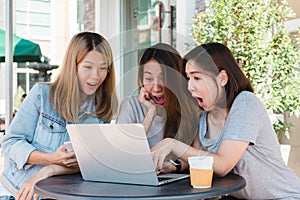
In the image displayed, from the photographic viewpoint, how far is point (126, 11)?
475 cm

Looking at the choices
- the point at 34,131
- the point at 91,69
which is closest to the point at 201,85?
the point at 91,69

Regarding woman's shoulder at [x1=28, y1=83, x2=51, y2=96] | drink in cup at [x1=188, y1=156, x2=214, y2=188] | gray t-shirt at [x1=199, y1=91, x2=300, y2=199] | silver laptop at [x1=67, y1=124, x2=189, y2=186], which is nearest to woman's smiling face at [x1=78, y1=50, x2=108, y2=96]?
woman's shoulder at [x1=28, y1=83, x2=51, y2=96]

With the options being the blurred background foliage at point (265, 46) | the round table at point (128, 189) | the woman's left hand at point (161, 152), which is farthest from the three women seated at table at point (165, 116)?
the blurred background foliage at point (265, 46)

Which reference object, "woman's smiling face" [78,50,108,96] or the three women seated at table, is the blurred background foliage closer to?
the three women seated at table

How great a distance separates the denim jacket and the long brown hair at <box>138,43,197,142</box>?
43 centimetres

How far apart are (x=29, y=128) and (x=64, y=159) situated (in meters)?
0.28

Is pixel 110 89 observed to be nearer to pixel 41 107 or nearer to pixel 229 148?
pixel 41 107

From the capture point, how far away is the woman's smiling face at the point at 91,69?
1.93 metres

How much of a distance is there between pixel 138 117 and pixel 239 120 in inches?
19.0

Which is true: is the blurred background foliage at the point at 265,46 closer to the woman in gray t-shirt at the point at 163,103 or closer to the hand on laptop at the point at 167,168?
Result: the woman in gray t-shirt at the point at 163,103

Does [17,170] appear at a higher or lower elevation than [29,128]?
lower

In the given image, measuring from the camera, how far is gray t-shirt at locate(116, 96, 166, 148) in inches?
76.7

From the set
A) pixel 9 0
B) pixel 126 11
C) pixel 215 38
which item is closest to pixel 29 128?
pixel 215 38

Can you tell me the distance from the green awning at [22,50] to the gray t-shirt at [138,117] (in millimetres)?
2371
